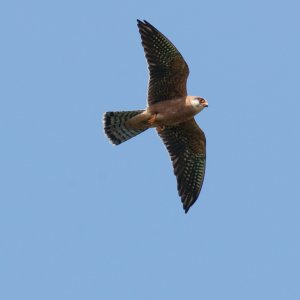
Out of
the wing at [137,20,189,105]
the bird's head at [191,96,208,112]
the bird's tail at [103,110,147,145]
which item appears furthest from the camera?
the bird's tail at [103,110,147,145]

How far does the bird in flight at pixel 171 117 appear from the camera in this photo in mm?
15289

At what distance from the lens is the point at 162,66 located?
15.4 meters

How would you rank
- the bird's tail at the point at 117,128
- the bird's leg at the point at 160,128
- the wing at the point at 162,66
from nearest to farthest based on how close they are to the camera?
the wing at the point at 162,66 < the bird's tail at the point at 117,128 < the bird's leg at the point at 160,128

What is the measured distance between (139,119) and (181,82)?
991 millimetres

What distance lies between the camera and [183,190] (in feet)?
53.6

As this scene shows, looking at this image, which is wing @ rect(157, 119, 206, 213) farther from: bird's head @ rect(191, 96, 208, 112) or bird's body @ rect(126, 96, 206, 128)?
bird's head @ rect(191, 96, 208, 112)

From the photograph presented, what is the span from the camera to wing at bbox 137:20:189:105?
15.2 m

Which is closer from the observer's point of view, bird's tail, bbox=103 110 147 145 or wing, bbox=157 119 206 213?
bird's tail, bbox=103 110 147 145

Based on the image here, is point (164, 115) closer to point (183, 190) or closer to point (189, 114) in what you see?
point (189, 114)

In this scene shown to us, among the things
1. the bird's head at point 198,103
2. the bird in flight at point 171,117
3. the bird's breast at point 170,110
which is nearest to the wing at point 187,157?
the bird in flight at point 171,117

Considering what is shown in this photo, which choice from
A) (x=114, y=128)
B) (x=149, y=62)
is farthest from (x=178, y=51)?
(x=114, y=128)

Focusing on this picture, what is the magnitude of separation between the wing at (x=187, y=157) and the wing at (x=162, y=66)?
91 centimetres

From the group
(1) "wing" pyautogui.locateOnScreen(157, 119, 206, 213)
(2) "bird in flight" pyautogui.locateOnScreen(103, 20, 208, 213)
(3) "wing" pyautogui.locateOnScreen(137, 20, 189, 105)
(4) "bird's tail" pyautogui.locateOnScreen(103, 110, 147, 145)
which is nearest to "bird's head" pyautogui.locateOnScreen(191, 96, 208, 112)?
(2) "bird in flight" pyautogui.locateOnScreen(103, 20, 208, 213)

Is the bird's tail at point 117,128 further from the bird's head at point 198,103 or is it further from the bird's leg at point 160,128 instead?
the bird's head at point 198,103
